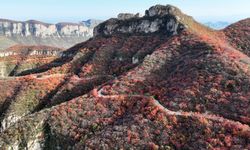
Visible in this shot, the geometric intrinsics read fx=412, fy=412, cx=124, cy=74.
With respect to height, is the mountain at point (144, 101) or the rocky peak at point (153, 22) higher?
the rocky peak at point (153, 22)

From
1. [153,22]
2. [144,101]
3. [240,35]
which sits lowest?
[144,101]

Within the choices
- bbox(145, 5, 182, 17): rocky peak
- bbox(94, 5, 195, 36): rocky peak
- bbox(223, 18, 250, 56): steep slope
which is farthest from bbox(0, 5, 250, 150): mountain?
bbox(145, 5, 182, 17): rocky peak

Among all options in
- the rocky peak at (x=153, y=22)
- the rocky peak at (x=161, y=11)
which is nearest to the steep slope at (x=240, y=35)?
the rocky peak at (x=153, y=22)

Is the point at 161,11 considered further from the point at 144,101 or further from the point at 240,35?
the point at 144,101

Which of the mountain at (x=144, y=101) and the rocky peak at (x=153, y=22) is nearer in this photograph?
the mountain at (x=144, y=101)

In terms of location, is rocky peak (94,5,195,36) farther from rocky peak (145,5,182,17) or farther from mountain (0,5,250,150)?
mountain (0,5,250,150)

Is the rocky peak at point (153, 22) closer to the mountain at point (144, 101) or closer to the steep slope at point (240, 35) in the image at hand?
the mountain at point (144, 101)

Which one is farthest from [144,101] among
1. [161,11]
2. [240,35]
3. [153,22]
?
[161,11]
